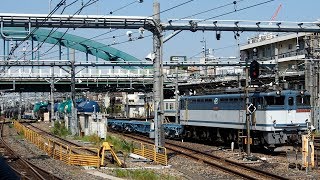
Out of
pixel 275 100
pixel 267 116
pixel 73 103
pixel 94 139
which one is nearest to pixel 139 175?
pixel 267 116

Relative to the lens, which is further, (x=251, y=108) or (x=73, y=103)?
(x=73, y=103)

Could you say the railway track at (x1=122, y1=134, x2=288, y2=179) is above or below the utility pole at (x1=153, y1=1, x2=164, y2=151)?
below

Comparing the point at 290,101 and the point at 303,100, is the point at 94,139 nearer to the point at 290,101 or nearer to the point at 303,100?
the point at 290,101

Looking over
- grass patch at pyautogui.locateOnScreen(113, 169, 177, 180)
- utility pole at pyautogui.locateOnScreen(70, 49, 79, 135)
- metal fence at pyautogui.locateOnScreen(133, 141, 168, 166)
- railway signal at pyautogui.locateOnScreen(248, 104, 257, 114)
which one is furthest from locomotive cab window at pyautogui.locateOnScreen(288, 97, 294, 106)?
utility pole at pyautogui.locateOnScreen(70, 49, 79, 135)

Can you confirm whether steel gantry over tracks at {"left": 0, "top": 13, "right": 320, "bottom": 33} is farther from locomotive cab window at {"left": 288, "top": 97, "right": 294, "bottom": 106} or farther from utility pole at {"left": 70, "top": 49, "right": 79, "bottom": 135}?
utility pole at {"left": 70, "top": 49, "right": 79, "bottom": 135}

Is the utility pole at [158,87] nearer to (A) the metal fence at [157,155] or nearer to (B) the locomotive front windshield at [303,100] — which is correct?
(A) the metal fence at [157,155]

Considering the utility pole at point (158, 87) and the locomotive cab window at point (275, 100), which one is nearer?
the utility pole at point (158, 87)

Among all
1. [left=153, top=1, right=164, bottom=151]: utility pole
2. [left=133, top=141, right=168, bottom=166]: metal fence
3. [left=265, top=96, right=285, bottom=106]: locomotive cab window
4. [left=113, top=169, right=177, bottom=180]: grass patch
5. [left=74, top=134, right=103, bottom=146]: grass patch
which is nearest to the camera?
[left=113, top=169, right=177, bottom=180]: grass patch

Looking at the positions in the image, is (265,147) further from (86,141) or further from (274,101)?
(86,141)

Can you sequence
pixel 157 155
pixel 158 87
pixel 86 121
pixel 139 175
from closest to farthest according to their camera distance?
pixel 139 175 → pixel 157 155 → pixel 158 87 → pixel 86 121

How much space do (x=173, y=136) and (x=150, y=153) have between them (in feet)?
45.7

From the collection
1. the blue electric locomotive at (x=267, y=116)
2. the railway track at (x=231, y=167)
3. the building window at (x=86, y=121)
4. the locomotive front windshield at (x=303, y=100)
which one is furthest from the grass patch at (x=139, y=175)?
the building window at (x=86, y=121)

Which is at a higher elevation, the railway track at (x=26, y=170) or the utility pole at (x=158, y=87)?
the utility pole at (x=158, y=87)

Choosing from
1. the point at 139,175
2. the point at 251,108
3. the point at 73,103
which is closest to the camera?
the point at 139,175
